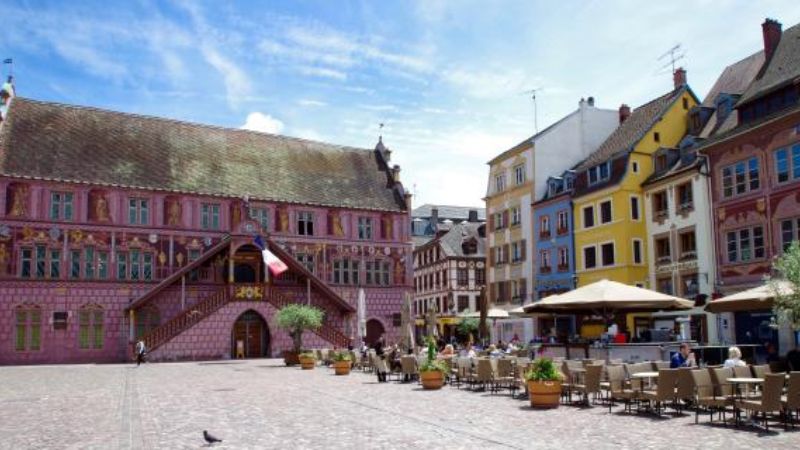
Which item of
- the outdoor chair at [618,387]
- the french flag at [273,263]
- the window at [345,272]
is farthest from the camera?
the window at [345,272]

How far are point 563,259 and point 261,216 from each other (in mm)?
18019

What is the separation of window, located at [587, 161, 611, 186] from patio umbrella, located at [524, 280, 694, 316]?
2018 centimetres

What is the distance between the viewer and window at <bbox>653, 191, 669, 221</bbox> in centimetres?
3656

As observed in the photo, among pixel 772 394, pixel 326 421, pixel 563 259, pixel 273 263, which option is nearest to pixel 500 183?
pixel 563 259

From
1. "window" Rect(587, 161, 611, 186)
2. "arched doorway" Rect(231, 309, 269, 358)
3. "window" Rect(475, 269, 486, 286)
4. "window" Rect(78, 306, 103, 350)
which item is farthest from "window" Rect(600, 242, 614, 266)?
"window" Rect(475, 269, 486, 286)

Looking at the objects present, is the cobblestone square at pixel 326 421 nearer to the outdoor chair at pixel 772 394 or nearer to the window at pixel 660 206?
the outdoor chair at pixel 772 394

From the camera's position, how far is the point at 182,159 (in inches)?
1779

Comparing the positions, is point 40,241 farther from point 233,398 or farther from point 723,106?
point 723,106

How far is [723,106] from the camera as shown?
117 feet

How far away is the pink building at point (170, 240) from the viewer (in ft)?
126

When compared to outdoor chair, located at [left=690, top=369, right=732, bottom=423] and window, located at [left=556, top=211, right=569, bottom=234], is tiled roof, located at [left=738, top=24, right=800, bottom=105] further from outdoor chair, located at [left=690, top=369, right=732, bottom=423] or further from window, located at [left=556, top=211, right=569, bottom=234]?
outdoor chair, located at [left=690, top=369, right=732, bottom=423]

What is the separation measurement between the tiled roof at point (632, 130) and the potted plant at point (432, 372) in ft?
72.9

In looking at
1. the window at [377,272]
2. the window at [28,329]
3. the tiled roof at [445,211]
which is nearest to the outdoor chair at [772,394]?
the window at [28,329]

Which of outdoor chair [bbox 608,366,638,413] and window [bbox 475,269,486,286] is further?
window [bbox 475,269,486,286]
